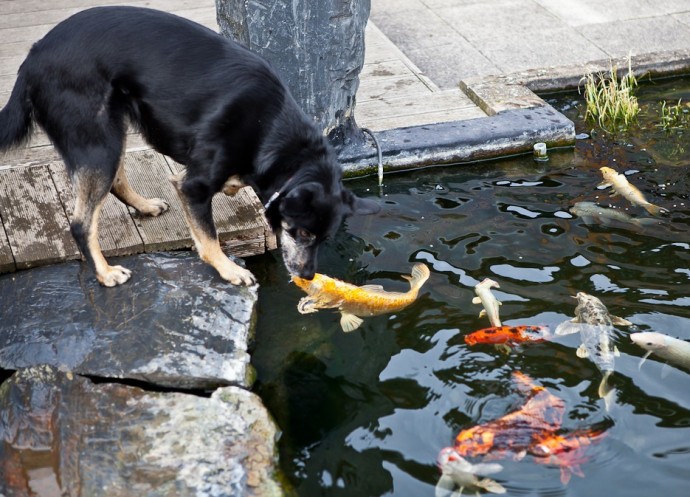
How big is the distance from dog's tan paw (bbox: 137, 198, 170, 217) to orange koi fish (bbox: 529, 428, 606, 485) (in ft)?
8.09

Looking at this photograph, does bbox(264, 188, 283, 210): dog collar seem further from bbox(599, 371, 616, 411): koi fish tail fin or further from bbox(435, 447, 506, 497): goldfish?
bbox(599, 371, 616, 411): koi fish tail fin

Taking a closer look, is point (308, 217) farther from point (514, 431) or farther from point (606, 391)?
point (606, 391)

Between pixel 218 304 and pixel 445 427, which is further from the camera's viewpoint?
pixel 218 304

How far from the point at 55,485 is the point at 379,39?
5.11 metres

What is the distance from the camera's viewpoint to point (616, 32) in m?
7.47

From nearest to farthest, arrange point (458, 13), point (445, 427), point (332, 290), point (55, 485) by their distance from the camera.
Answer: point (55, 485) < point (445, 427) < point (332, 290) < point (458, 13)

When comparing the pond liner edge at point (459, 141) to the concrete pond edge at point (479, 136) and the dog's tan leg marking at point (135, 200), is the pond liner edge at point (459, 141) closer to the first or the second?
the concrete pond edge at point (479, 136)

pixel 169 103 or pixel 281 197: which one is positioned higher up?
pixel 169 103

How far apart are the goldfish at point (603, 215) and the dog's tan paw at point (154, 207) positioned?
95.7 inches

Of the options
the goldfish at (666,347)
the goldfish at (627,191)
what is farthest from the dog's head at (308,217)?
the goldfish at (627,191)

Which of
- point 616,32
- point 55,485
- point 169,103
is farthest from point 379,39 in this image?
point 55,485

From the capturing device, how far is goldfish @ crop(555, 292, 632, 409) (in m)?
3.83

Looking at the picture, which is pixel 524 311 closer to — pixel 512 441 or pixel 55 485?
pixel 512 441

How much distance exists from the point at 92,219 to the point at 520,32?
4871mm
